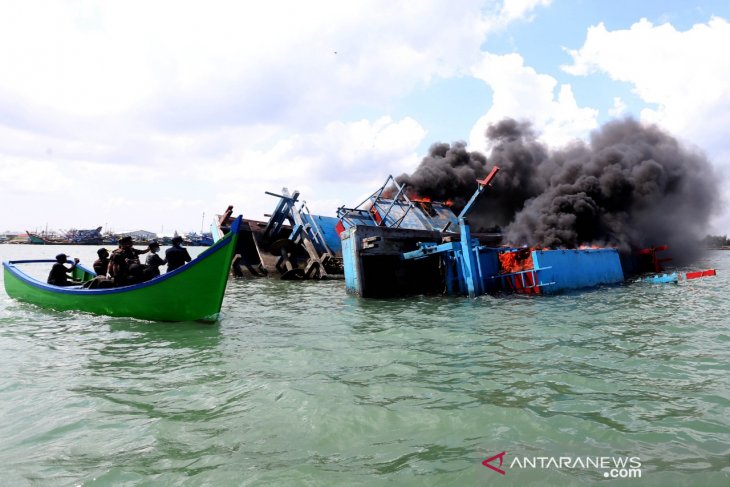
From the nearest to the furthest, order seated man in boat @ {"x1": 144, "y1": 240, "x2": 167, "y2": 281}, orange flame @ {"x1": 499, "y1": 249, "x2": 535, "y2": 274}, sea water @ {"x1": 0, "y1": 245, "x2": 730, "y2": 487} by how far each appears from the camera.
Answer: sea water @ {"x1": 0, "y1": 245, "x2": 730, "y2": 487}
seated man in boat @ {"x1": 144, "y1": 240, "x2": 167, "y2": 281}
orange flame @ {"x1": 499, "y1": 249, "x2": 535, "y2": 274}

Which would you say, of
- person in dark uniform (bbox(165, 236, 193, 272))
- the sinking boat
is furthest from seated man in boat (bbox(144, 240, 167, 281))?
the sinking boat

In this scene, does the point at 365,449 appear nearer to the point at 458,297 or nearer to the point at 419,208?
the point at 458,297

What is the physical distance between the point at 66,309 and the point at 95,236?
109 metres

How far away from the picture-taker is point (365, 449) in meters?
3.66

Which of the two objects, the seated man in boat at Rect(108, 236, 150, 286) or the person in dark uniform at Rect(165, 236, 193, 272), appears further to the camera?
the seated man in boat at Rect(108, 236, 150, 286)

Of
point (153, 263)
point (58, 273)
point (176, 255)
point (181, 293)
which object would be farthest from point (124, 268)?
point (58, 273)

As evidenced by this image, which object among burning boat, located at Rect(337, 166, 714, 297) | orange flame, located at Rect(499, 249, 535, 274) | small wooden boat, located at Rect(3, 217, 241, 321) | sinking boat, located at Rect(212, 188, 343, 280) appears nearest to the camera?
small wooden boat, located at Rect(3, 217, 241, 321)

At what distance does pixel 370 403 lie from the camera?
4.60m
